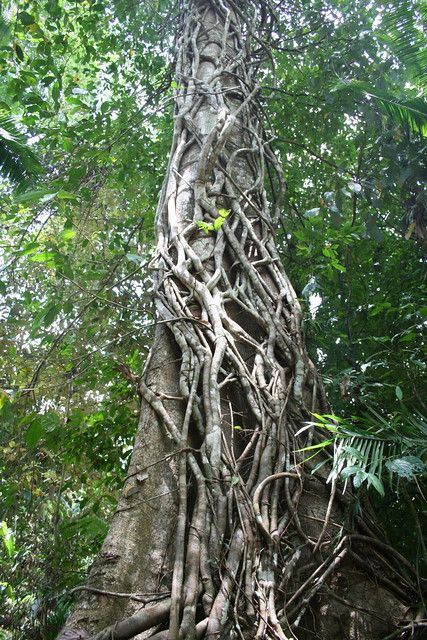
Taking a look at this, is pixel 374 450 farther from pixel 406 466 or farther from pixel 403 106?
pixel 403 106

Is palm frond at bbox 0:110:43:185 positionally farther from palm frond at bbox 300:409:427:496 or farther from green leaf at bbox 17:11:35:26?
palm frond at bbox 300:409:427:496

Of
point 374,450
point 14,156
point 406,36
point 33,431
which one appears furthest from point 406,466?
point 406,36

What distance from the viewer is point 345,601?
1.33 m

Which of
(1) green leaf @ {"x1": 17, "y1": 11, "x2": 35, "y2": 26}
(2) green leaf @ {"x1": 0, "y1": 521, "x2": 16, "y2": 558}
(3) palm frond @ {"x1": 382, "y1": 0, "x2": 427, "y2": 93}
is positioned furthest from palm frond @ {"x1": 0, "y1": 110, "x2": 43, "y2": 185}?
(3) palm frond @ {"x1": 382, "y1": 0, "x2": 427, "y2": 93}

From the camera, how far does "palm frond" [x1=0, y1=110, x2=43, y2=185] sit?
226 centimetres

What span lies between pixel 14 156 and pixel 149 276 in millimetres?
921

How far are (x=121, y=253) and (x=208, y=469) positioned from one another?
1.96 m

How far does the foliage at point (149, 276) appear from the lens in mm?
2092

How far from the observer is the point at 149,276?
9.84 feet

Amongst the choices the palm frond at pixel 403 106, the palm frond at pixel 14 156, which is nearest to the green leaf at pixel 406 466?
the palm frond at pixel 403 106

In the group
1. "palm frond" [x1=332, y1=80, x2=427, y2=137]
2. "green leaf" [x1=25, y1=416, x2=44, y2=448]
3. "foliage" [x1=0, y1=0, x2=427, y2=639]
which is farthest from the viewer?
"palm frond" [x1=332, y1=80, x2=427, y2=137]

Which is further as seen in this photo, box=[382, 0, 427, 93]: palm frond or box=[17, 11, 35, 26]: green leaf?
box=[17, 11, 35, 26]: green leaf

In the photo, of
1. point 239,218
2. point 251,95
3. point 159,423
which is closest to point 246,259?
point 239,218

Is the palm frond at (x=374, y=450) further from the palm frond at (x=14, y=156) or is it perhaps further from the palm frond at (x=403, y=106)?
the palm frond at (x=14, y=156)
